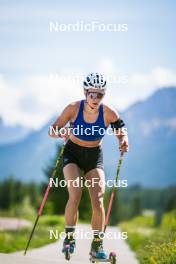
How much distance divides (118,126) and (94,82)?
0.78m

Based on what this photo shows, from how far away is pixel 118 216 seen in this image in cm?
12550

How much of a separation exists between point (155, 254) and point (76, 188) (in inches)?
114

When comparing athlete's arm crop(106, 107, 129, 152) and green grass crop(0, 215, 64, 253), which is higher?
athlete's arm crop(106, 107, 129, 152)

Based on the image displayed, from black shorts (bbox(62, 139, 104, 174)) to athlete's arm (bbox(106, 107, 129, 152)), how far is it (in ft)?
1.38

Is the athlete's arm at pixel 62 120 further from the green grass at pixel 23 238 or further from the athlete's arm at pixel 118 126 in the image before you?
the green grass at pixel 23 238

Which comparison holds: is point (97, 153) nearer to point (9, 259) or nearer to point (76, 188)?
point (76, 188)

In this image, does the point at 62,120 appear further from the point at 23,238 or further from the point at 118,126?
the point at 23,238

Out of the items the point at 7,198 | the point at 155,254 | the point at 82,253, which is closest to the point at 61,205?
the point at 82,253

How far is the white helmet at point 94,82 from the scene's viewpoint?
947cm

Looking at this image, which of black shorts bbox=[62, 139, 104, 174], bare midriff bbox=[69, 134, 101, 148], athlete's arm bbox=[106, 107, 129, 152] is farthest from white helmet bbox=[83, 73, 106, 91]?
black shorts bbox=[62, 139, 104, 174]

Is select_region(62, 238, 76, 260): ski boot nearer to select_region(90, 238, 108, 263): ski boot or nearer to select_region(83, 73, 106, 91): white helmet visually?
select_region(90, 238, 108, 263): ski boot

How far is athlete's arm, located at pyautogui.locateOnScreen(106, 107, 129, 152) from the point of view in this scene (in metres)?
9.60

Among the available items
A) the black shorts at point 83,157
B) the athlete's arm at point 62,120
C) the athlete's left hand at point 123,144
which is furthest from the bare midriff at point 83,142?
the athlete's left hand at point 123,144

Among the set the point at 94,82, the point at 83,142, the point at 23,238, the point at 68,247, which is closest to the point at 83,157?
the point at 83,142
